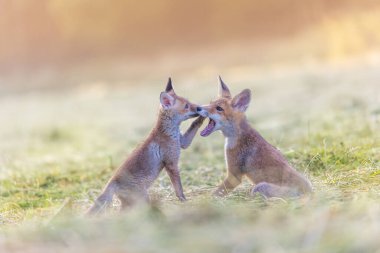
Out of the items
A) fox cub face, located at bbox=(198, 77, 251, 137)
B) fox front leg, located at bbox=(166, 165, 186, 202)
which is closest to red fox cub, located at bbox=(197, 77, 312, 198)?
fox cub face, located at bbox=(198, 77, 251, 137)

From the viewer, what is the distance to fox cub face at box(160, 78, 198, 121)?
24.8 ft

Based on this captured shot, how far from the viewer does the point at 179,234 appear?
190 inches

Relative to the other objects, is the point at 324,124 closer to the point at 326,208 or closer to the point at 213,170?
the point at 213,170

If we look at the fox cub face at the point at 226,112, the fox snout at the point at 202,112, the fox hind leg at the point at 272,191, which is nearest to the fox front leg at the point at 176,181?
the fox cub face at the point at 226,112

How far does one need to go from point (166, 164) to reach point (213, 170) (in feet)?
8.36

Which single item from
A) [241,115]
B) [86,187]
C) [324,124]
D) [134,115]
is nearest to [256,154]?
[241,115]

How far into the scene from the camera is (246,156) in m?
7.25

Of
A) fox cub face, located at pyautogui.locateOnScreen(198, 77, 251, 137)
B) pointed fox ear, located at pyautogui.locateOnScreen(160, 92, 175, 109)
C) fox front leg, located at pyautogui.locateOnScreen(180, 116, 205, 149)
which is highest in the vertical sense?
pointed fox ear, located at pyautogui.locateOnScreen(160, 92, 175, 109)

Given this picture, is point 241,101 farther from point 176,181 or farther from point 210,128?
point 176,181

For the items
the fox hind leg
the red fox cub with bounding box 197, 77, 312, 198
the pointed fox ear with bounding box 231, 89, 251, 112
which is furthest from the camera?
the pointed fox ear with bounding box 231, 89, 251, 112

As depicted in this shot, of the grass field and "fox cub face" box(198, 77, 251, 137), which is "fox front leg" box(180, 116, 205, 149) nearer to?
"fox cub face" box(198, 77, 251, 137)

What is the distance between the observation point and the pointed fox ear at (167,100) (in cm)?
753

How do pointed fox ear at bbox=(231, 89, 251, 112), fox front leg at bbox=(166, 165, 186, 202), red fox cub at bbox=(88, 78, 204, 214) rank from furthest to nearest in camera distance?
pointed fox ear at bbox=(231, 89, 251, 112)
fox front leg at bbox=(166, 165, 186, 202)
red fox cub at bbox=(88, 78, 204, 214)

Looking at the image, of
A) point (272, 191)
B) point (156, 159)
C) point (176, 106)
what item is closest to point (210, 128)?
point (176, 106)
